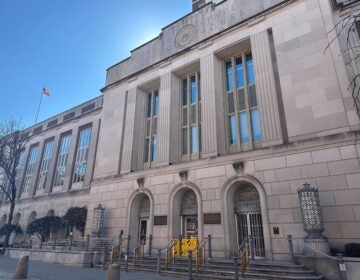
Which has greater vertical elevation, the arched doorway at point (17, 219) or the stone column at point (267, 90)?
the stone column at point (267, 90)

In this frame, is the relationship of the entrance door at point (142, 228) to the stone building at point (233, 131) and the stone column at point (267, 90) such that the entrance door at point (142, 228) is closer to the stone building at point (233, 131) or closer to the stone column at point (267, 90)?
the stone building at point (233, 131)

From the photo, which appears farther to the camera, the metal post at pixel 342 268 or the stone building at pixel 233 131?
the stone building at pixel 233 131

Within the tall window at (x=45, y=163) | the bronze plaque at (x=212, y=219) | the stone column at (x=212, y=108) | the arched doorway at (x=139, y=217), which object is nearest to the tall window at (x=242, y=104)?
the stone column at (x=212, y=108)

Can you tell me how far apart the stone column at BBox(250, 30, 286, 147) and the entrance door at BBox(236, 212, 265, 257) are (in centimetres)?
421

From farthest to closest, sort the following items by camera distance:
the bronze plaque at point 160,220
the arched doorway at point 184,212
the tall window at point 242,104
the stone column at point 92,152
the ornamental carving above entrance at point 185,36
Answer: the stone column at point 92,152 < the ornamental carving above entrance at point 185,36 < the bronze plaque at point 160,220 < the arched doorway at point 184,212 < the tall window at point 242,104

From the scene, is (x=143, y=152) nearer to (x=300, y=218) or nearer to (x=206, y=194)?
(x=206, y=194)

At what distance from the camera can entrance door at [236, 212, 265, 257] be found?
13977 millimetres

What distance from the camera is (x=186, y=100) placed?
21109 mm

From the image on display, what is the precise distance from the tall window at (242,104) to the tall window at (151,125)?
665cm

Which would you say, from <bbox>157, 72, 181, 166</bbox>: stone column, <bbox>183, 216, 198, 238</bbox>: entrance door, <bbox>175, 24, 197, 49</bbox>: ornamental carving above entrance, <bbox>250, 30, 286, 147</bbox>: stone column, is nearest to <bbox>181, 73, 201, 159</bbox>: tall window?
<bbox>157, 72, 181, 166</bbox>: stone column

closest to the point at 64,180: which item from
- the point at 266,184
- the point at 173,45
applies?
the point at 173,45

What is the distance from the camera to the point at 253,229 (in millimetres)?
14617

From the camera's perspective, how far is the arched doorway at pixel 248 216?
14.3 metres

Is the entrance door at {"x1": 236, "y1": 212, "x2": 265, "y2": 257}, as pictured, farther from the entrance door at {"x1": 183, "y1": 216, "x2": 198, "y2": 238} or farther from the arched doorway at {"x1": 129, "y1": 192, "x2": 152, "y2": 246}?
the arched doorway at {"x1": 129, "y1": 192, "x2": 152, "y2": 246}
